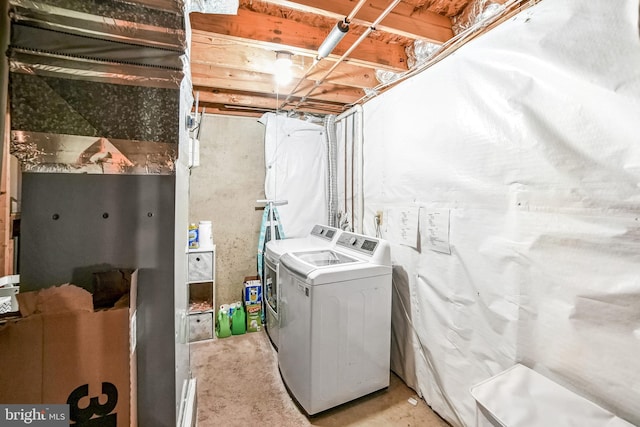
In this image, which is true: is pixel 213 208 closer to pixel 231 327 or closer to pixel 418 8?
pixel 231 327

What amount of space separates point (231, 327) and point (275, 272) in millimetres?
1043

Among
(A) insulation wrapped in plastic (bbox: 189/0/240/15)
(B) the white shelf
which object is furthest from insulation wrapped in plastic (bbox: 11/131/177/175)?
(B) the white shelf

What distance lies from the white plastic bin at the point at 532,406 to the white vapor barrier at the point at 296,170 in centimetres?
241

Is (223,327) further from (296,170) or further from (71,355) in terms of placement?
(71,355)

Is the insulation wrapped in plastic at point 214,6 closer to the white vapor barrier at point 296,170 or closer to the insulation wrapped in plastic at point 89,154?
the insulation wrapped in plastic at point 89,154

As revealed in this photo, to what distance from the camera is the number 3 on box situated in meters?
0.67

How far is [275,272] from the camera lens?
245 centimetres

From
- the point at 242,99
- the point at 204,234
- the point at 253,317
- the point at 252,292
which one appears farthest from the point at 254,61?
the point at 253,317

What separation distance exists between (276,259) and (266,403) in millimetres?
1069

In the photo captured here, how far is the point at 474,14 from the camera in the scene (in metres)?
1.53

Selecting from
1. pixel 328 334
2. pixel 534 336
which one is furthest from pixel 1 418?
pixel 534 336

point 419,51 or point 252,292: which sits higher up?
point 419,51

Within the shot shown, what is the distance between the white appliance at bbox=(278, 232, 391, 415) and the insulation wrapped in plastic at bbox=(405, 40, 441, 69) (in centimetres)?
135

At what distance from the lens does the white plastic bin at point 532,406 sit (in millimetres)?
945
